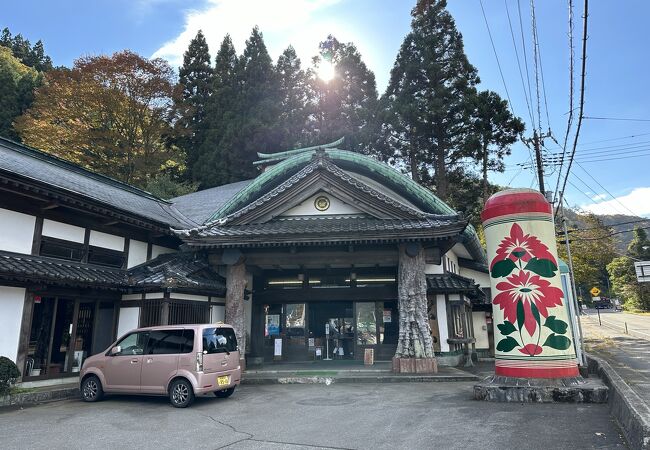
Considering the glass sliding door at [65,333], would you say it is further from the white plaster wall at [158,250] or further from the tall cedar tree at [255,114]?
the tall cedar tree at [255,114]

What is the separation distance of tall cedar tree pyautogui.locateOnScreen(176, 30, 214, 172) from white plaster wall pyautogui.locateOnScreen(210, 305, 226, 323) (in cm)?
2607

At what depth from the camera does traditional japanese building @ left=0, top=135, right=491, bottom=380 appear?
1116 centimetres

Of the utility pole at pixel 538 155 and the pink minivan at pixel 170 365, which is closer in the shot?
the pink minivan at pixel 170 365

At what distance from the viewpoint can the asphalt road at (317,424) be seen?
6.07 meters

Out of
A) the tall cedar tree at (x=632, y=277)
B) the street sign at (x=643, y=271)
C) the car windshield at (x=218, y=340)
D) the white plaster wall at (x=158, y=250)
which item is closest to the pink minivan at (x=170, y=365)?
the car windshield at (x=218, y=340)

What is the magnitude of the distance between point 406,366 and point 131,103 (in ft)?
101

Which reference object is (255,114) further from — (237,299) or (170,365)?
(170,365)

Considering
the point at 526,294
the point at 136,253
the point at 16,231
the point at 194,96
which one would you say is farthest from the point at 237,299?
the point at 194,96

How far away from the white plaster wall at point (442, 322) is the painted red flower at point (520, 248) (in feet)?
23.3

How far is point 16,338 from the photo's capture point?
10336 mm

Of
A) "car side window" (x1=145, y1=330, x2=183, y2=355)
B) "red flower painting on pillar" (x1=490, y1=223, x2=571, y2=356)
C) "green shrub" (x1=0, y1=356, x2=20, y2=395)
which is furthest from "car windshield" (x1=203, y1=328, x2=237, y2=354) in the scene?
"red flower painting on pillar" (x1=490, y1=223, x2=571, y2=356)

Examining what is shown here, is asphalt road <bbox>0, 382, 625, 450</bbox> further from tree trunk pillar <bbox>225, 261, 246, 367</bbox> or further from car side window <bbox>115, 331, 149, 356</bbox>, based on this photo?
tree trunk pillar <bbox>225, 261, 246, 367</bbox>

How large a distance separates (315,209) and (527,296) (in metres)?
8.58

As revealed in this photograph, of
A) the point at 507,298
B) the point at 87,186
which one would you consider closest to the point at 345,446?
the point at 507,298
